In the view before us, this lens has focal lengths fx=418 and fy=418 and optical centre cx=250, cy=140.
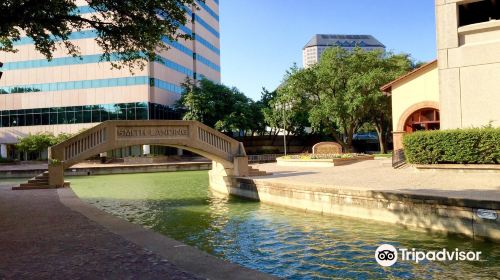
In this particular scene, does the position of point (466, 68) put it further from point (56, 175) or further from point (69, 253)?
point (56, 175)

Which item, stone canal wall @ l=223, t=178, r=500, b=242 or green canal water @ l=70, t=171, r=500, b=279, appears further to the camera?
stone canal wall @ l=223, t=178, r=500, b=242

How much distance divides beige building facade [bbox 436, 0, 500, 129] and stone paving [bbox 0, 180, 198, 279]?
1891 cm

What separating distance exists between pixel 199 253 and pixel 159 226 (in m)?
6.78

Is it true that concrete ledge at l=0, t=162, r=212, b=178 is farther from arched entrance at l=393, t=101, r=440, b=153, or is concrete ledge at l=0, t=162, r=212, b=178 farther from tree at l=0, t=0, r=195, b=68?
tree at l=0, t=0, r=195, b=68

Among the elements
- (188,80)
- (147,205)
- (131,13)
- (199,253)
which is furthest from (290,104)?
(199,253)

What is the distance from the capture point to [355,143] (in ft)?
202

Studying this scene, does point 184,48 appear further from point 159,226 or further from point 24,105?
point 159,226

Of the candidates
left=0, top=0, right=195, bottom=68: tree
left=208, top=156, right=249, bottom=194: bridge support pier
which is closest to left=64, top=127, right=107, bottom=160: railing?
left=0, top=0, right=195, bottom=68: tree

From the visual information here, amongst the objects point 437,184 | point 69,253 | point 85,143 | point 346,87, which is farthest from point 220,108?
point 69,253

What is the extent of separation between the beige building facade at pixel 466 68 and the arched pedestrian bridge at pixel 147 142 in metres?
11.5

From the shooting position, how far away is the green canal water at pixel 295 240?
8.53 m

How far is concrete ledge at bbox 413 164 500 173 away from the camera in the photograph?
1731 cm

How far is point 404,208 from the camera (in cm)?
1238

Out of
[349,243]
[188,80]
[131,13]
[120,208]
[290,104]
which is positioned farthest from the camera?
[188,80]
